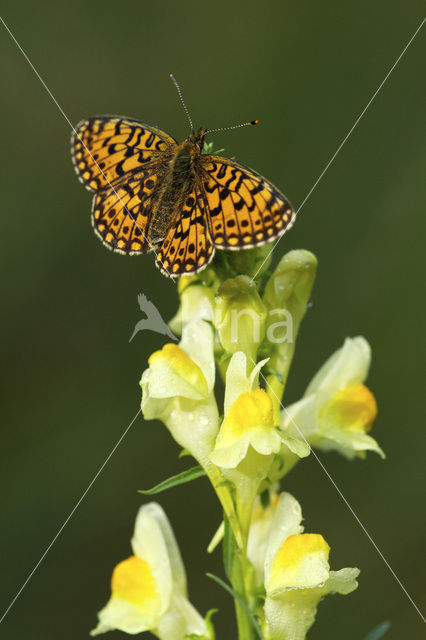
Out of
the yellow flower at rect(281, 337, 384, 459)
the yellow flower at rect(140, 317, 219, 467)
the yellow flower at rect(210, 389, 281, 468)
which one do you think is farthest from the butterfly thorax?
the yellow flower at rect(281, 337, 384, 459)

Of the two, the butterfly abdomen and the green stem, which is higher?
the butterfly abdomen

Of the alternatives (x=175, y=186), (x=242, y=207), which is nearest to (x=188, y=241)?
(x=242, y=207)

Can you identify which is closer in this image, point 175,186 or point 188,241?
point 188,241

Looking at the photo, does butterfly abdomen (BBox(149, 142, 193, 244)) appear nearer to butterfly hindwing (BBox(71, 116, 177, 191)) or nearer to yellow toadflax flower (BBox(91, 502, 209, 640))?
butterfly hindwing (BBox(71, 116, 177, 191))

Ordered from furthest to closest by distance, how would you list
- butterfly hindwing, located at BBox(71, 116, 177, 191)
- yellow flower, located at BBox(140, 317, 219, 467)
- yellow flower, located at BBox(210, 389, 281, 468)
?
butterfly hindwing, located at BBox(71, 116, 177, 191), yellow flower, located at BBox(140, 317, 219, 467), yellow flower, located at BBox(210, 389, 281, 468)

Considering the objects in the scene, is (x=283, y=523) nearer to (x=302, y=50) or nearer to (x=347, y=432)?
(x=347, y=432)

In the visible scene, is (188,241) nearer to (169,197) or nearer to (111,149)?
(169,197)

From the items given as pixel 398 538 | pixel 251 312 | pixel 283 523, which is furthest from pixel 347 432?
pixel 398 538
